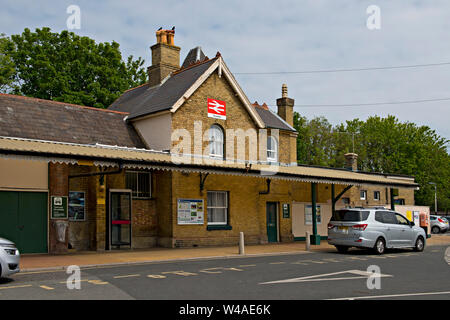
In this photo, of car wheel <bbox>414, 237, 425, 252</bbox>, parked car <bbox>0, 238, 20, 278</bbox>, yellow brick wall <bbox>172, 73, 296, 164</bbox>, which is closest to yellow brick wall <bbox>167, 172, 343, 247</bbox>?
yellow brick wall <bbox>172, 73, 296, 164</bbox>

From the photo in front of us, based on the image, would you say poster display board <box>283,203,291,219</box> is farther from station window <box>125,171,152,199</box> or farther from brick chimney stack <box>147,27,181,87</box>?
brick chimney stack <box>147,27,181,87</box>

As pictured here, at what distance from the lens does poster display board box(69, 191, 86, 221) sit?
19.0 metres

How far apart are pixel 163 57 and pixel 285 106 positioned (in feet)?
32.6

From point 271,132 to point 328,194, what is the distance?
16.8ft

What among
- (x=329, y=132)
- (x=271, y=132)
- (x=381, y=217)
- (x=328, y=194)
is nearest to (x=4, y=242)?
(x=381, y=217)

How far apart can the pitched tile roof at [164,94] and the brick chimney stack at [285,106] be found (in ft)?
31.3

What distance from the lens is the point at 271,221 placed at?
26.2 m

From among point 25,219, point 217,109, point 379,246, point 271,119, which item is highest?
point 271,119

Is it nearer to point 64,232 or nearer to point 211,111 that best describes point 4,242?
point 64,232

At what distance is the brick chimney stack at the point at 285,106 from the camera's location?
33.4m

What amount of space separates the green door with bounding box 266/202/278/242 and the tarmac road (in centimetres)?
1033

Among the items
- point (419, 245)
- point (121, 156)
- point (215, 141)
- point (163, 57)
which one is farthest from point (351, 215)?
point (163, 57)

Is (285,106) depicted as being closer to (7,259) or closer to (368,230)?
(368,230)

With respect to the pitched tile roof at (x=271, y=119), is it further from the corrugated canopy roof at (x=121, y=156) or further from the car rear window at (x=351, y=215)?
the car rear window at (x=351, y=215)
